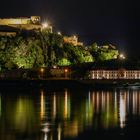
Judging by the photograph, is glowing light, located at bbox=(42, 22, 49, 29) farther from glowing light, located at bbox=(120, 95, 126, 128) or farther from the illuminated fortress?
glowing light, located at bbox=(120, 95, 126, 128)

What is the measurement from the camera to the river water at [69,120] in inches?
1687

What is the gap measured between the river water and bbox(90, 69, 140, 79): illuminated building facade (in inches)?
2418

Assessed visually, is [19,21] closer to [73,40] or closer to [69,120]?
[73,40]

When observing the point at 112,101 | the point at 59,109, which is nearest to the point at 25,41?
the point at 112,101

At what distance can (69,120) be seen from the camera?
2016 inches

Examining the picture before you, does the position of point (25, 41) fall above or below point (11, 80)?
above

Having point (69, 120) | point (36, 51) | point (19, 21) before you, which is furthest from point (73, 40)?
point (69, 120)

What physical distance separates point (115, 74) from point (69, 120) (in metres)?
84.7

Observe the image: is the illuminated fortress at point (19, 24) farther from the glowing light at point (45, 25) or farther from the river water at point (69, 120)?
the river water at point (69, 120)

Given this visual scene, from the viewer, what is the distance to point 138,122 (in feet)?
162

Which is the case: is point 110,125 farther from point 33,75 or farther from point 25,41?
point 25,41

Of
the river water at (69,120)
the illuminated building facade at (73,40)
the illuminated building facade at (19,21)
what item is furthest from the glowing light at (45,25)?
the river water at (69,120)

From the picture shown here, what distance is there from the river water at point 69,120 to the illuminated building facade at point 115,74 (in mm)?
61429

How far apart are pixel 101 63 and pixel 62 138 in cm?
10387
